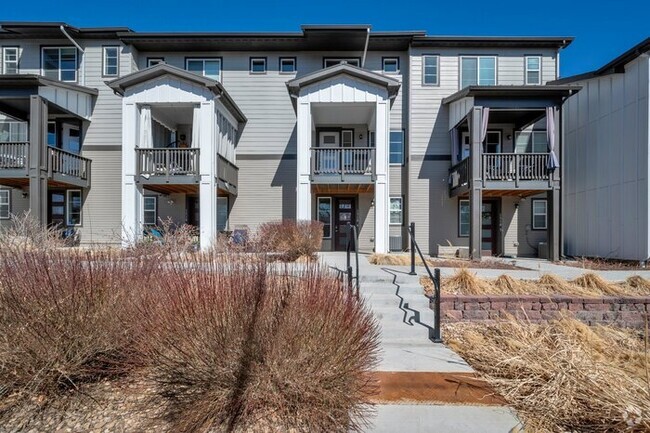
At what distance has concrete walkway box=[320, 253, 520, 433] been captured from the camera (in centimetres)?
296

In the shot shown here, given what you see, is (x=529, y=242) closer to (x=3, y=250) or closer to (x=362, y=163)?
(x=362, y=163)

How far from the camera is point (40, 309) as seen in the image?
11.1 ft

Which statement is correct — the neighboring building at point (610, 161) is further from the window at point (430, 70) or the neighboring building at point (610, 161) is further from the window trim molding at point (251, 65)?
the window trim molding at point (251, 65)

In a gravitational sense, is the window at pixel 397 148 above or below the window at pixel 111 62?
below

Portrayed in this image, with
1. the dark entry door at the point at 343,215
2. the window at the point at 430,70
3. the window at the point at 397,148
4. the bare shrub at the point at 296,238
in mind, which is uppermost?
the window at the point at 430,70

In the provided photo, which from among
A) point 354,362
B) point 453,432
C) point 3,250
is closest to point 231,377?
point 354,362

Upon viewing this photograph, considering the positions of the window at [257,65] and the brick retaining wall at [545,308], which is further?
the window at [257,65]

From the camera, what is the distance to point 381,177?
12.4 metres

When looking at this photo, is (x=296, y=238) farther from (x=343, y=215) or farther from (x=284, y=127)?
(x=284, y=127)

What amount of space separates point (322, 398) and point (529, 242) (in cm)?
1490

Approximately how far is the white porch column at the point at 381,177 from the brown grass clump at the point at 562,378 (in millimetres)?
7080


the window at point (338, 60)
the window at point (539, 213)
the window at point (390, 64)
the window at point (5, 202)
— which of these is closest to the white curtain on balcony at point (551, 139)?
the window at point (539, 213)

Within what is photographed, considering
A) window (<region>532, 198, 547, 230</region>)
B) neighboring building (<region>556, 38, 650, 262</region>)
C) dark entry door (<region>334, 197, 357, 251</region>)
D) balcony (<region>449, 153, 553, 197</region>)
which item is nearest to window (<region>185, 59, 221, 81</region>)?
dark entry door (<region>334, 197, 357, 251</region>)

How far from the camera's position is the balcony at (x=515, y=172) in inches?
489
